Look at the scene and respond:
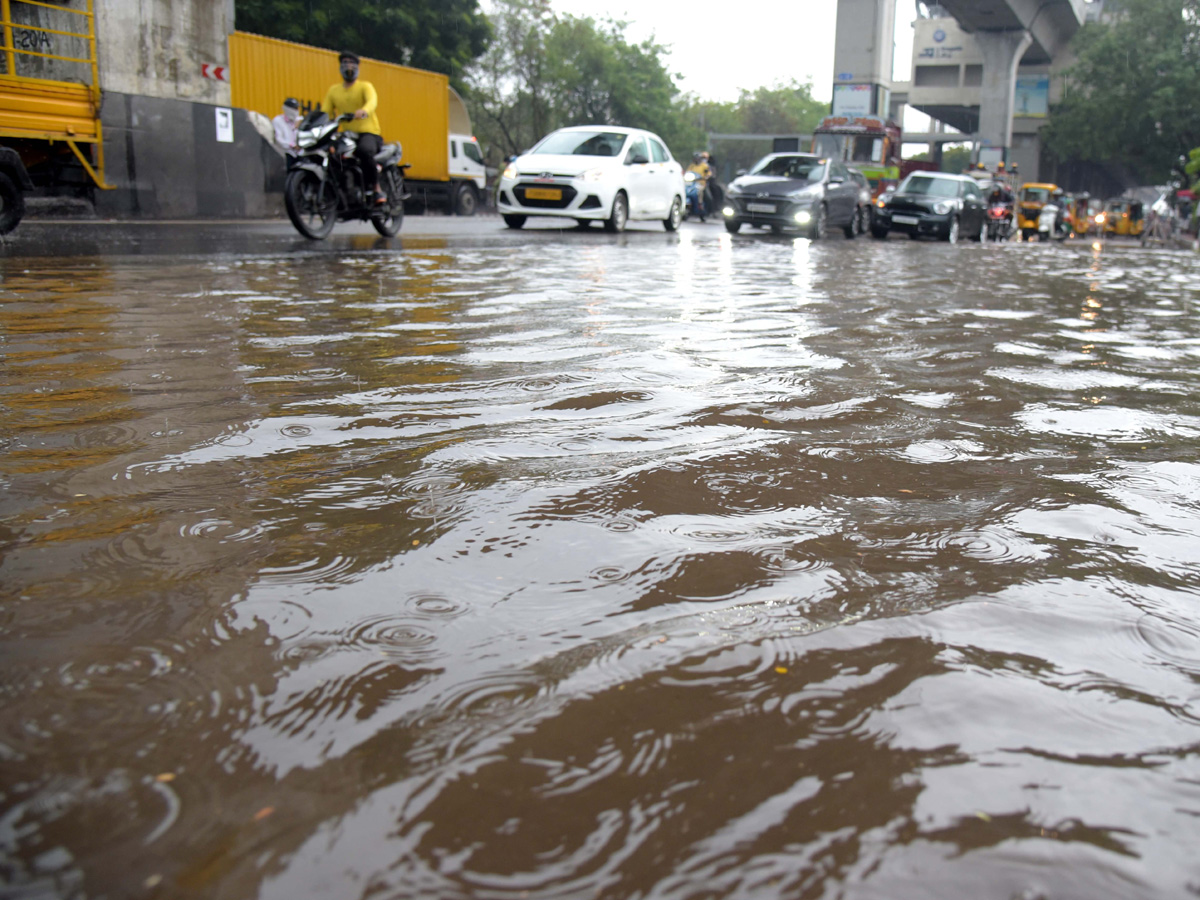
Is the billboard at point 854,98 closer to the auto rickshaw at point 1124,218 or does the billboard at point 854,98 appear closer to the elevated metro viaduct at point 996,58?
the elevated metro viaduct at point 996,58

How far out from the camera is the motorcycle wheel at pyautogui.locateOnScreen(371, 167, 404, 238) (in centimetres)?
1184

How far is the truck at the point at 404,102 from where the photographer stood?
61.1 ft

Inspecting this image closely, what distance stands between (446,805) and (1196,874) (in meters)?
0.84

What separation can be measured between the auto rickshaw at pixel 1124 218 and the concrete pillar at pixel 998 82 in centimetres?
802

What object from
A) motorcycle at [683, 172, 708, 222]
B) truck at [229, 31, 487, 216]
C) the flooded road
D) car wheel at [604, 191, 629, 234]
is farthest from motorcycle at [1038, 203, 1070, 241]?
the flooded road

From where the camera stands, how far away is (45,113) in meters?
11.3

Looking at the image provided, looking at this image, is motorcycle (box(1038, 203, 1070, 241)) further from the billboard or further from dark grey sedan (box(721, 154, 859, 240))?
dark grey sedan (box(721, 154, 859, 240))

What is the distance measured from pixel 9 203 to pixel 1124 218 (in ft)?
131

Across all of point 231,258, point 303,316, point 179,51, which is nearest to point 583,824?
point 303,316

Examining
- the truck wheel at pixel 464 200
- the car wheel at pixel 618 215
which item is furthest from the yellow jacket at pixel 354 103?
the truck wheel at pixel 464 200

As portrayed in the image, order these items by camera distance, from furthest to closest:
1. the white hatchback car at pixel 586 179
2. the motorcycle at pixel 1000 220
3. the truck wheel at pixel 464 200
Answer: the truck wheel at pixel 464 200 < the motorcycle at pixel 1000 220 < the white hatchback car at pixel 586 179

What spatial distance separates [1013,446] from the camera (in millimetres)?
3156

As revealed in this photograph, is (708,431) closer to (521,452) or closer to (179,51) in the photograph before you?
(521,452)

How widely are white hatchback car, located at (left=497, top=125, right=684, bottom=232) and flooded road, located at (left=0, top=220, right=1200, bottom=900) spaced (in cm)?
1238
